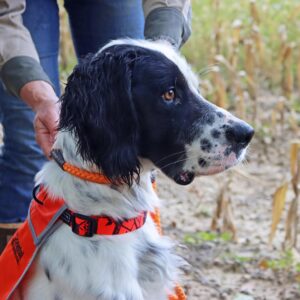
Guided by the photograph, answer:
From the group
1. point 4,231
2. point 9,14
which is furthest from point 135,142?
point 4,231

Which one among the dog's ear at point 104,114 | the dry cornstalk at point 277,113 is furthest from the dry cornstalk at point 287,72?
the dog's ear at point 104,114

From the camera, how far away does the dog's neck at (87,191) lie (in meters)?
2.75

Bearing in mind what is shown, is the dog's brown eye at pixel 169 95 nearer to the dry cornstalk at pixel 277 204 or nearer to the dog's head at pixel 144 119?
the dog's head at pixel 144 119

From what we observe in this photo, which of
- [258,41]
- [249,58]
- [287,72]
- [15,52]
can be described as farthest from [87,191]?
[258,41]

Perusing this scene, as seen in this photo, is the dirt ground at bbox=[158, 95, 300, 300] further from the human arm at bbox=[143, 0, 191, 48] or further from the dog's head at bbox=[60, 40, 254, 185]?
the dog's head at bbox=[60, 40, 254, 185]

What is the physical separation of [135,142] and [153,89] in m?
0.19

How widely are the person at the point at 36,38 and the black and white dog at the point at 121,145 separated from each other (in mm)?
401

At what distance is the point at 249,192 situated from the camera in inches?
224

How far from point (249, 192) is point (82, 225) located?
3098 millimetres

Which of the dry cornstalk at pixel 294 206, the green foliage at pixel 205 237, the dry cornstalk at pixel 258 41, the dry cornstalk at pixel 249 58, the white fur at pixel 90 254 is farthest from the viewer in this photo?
the dry cornstalk at pixel 258 41

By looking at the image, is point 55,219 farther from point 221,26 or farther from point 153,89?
point 221,26

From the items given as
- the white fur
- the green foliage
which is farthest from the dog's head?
the green foliage

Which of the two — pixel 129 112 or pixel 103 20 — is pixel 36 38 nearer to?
pixel 103 20

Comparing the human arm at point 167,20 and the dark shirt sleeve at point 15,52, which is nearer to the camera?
the dark shirt sleeve at point 15,52
